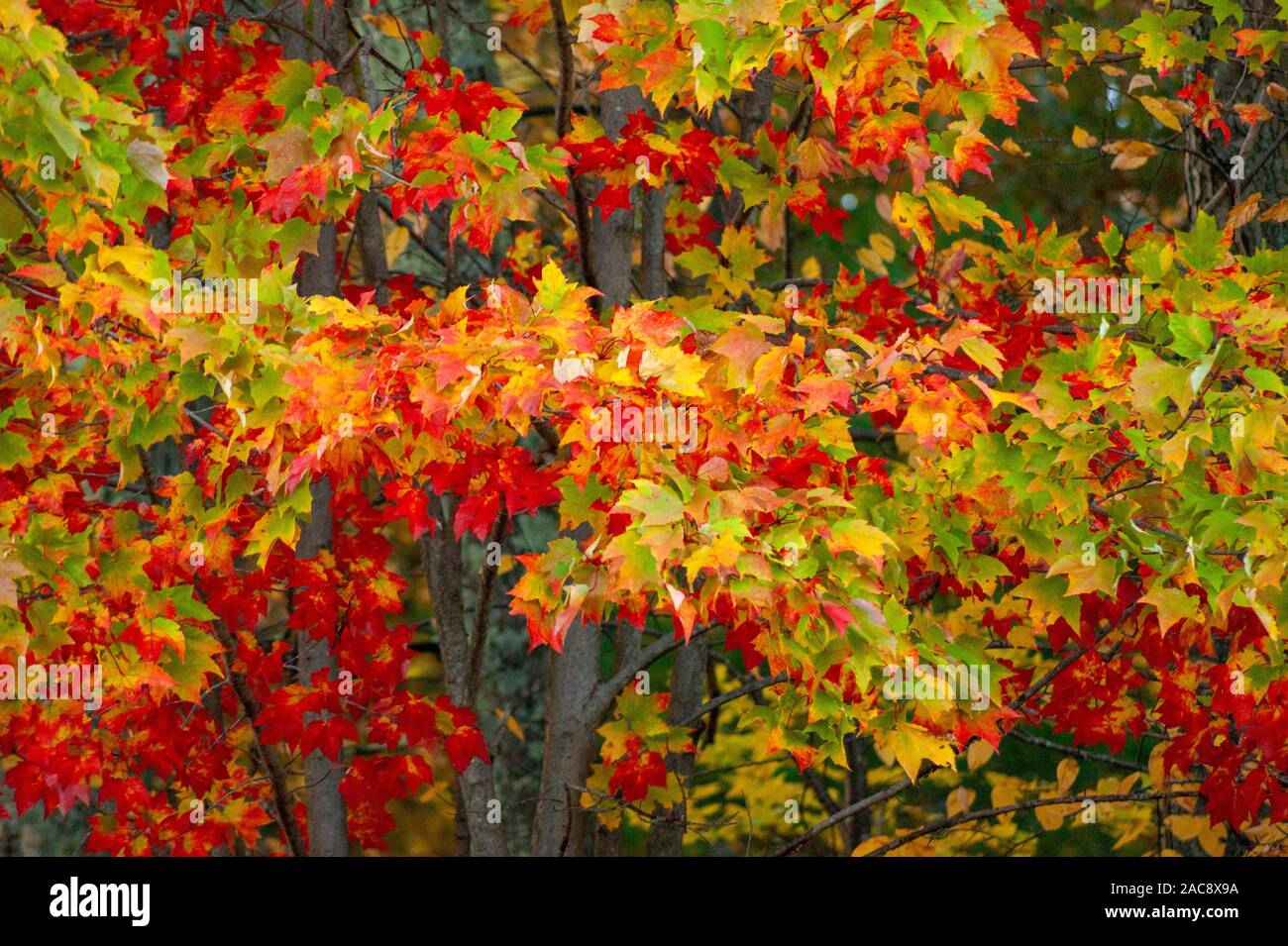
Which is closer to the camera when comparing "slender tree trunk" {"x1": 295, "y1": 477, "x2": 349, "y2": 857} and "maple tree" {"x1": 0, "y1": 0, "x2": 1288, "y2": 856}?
"maple tree" {"x1": 0, "y1": 0, "x2": 1288, "y2": 856}

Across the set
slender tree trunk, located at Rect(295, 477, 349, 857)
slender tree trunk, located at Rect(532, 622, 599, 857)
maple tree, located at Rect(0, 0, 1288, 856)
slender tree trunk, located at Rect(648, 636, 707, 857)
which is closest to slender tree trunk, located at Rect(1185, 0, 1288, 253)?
maple tree, located at Rect(0, 0, 1288, 856)

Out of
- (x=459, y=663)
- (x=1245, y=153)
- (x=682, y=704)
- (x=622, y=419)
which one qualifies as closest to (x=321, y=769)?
(x=459, y=663)

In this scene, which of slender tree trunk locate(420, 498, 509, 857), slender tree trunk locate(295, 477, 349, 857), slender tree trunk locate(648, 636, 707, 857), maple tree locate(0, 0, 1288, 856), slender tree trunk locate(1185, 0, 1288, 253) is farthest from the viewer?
slender tree trunk locate(648, 636, 707, 857)

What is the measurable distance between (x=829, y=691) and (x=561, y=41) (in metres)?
1.97

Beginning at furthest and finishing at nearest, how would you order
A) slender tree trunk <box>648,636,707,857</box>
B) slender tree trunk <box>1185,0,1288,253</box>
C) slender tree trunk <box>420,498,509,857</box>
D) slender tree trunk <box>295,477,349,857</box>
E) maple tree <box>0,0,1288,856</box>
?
1. slender tree trunk <box>648,636,707,857</box>
2. slender tree trunk <box>1185,0,1288,253</box>
3. slender tree trunk <box>420,498,509,857</box>
4. slender tree trunk <box>295,477,349,857</box>
5. maple tree <box>0,0,1288,856</box>

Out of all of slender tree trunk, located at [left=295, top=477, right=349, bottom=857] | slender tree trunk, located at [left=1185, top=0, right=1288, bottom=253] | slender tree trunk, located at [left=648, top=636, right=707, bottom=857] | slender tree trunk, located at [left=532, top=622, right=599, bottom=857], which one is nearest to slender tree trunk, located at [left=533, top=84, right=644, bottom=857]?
slender tree trunk, located at [left=532, top=622, right=599, bottom=857]

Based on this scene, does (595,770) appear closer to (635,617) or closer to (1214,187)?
(635,617)

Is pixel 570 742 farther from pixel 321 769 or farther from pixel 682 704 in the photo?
pixel 321 769

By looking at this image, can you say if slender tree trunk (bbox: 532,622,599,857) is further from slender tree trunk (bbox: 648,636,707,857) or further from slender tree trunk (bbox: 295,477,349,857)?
slender tree trunk (bbox: 295,477,349,857)

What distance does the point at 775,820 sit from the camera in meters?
7.53

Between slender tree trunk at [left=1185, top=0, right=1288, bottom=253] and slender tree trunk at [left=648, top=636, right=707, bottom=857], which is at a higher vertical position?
slender tree trunk at [left=1185, top=0, right=1288, bottom=253]

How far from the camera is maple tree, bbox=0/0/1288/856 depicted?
10.8 feet

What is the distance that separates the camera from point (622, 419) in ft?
10.7

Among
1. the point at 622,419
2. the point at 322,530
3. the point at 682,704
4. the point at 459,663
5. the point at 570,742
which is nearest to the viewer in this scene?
the point at 622,419
